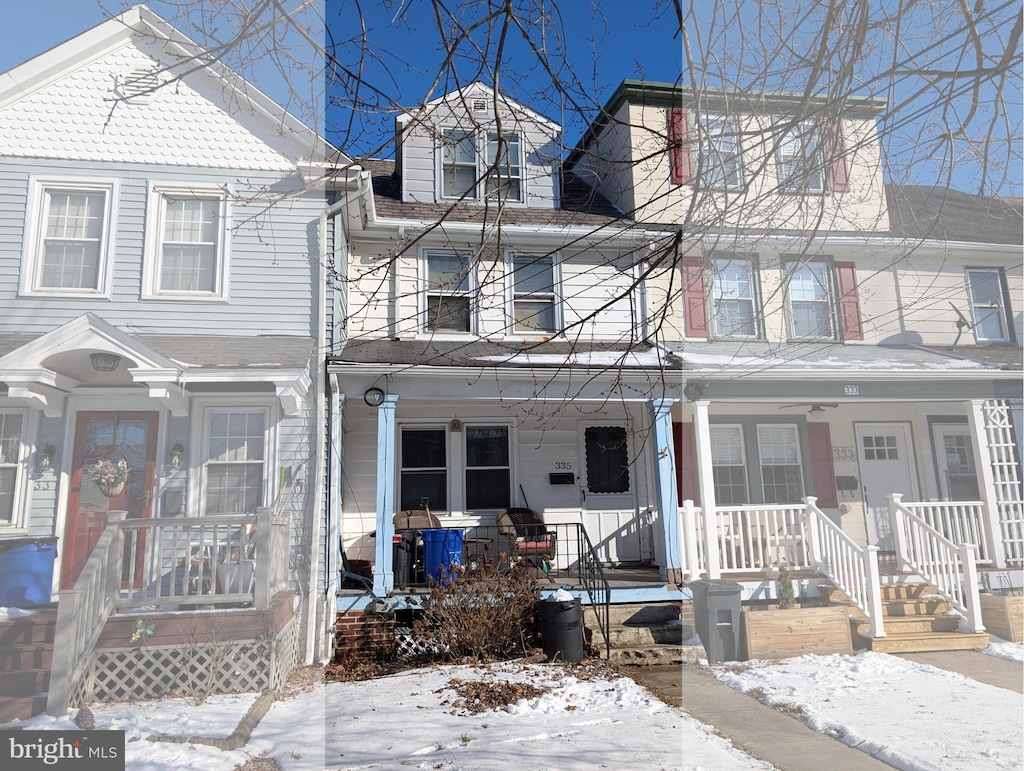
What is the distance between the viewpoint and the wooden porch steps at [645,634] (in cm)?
692

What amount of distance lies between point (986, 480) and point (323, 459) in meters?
7.19

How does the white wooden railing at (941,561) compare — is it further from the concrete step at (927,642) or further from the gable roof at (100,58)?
the gable roof at (100,58)

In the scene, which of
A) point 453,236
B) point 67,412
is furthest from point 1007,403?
point 67,412

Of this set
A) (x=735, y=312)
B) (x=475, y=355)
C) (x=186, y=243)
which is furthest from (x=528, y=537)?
(x=186, y=243)

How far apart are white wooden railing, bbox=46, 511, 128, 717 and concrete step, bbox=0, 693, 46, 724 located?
82mm

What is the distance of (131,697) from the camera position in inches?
230

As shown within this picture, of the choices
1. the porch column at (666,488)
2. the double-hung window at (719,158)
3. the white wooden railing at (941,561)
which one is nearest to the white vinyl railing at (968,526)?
the white wooden railing at (941,561)

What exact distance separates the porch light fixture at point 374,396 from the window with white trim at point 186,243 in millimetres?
2017

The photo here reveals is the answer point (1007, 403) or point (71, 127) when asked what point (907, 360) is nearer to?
point (1007, 403)

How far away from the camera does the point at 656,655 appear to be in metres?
6.94

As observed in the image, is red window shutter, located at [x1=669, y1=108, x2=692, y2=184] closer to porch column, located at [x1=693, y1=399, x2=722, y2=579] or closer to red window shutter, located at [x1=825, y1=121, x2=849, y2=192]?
red window shutter, located at [x1=825, y1=121, x2=849, y2=192]

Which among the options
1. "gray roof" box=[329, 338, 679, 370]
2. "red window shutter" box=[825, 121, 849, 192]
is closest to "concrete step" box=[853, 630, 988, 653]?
"gray roof" box=[329, 338, 679, 370]

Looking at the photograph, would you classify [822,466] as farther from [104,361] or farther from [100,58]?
[100,58]

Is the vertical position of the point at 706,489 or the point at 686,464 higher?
the point at 686,464
